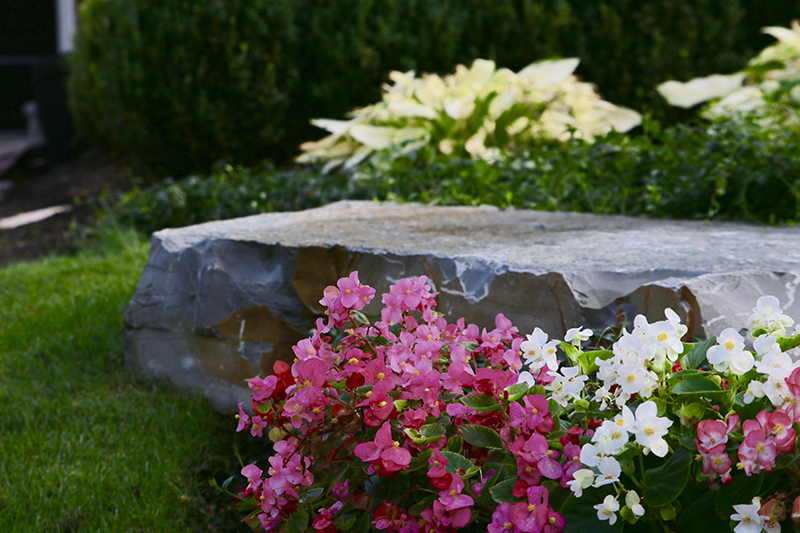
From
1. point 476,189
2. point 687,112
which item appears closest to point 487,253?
point 476,189

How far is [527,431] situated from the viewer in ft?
3.48

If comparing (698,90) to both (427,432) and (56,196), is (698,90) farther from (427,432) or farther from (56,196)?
(56,196)

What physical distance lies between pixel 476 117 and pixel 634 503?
11.9 feet

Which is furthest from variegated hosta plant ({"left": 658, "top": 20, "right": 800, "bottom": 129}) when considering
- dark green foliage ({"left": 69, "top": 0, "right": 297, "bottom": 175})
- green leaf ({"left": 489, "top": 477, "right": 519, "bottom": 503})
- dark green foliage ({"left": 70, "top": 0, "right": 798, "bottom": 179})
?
green leaf ({"left": 489, "top": 477, "right": 519, "bottom": 503})

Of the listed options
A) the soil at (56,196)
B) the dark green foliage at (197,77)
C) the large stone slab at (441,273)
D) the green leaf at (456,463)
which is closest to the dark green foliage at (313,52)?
the dark green foliage at (197,77)

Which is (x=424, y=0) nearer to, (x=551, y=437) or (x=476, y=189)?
(x=476, y=189)

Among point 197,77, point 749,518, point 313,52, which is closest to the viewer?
point 749,518

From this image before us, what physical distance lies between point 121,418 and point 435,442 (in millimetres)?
1334

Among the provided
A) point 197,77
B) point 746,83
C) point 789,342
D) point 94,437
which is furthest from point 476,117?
point 789,342

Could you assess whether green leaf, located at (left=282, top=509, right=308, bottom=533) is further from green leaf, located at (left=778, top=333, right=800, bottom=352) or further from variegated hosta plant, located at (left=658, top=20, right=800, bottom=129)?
variegated hosta plant, located at (left=658, top=20, right=800, bottom=129)

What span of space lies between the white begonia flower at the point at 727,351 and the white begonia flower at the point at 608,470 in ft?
0.72

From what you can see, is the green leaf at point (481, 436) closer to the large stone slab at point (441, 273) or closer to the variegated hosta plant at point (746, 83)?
the large stone slab at point (441, 273)

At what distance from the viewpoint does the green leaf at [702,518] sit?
0.93 metres

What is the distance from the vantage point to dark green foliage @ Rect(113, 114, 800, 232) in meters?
2.72
